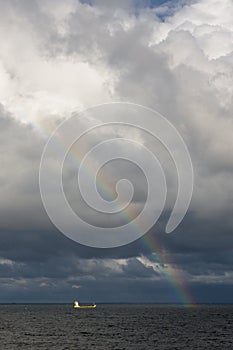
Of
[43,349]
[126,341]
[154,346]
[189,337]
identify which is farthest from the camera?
[189,337]

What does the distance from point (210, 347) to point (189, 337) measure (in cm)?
3058

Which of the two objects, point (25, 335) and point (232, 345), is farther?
point (25, 335)

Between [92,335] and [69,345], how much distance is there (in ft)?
115

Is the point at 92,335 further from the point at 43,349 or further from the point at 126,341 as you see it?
the point at 43,349

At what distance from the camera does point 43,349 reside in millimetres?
138250

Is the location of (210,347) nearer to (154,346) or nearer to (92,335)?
(154,346)

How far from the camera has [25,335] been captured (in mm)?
184125

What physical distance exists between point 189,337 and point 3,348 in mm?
66100

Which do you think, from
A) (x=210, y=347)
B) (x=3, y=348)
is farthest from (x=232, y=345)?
(x=3, y=348)

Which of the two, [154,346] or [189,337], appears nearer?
[154,346]

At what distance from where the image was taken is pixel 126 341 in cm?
16262

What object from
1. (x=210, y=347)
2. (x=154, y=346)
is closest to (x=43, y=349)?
(x=154, y=346)

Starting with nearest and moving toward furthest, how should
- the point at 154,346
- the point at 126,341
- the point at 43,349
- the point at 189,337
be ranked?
1. the point at 43,349
2. the point at 154,346
3. the point at 126,341
4. the point at 189,337

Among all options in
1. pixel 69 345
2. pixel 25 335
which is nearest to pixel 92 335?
pixel 25 335
